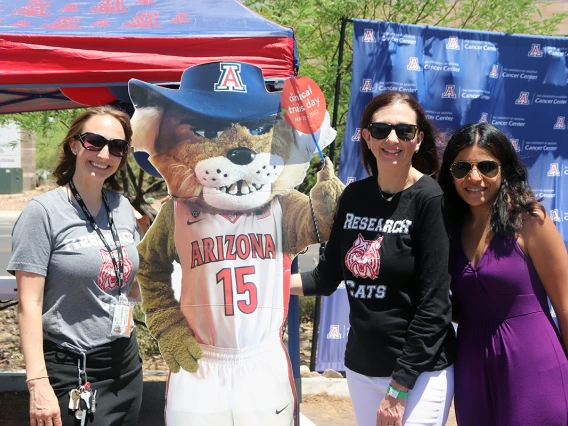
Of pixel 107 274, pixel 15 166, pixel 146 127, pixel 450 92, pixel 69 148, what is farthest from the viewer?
pixel 15 166

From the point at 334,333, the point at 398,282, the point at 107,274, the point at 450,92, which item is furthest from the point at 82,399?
the point at 450,92

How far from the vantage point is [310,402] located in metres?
5.39

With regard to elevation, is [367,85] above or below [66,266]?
above

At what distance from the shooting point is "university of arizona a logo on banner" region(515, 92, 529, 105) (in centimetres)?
551

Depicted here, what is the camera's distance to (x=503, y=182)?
8.50 feet

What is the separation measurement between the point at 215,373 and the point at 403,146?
1.38 meters

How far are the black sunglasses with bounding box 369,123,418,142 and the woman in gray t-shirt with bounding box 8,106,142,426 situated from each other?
41.4 inches

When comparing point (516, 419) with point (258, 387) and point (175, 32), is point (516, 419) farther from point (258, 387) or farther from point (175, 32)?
point (175, 32)

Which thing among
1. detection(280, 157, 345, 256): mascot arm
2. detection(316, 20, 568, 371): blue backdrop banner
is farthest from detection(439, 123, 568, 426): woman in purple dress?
detection(316, 20, 568, 371): blue backdrop banner

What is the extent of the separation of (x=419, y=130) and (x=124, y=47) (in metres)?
1.58

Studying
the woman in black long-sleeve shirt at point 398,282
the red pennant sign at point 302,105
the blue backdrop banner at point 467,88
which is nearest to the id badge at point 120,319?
the woman in black long-sleeve shirt at point 398,282

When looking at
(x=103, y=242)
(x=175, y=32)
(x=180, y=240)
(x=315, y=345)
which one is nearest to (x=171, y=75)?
(x=175, y=32)

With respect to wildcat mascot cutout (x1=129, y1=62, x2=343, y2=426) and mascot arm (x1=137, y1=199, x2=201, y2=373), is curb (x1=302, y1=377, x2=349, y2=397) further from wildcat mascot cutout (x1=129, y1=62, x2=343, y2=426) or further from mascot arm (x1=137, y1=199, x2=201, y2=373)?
mascot arm (x1=137, y1=199, x2=201, y2=373)

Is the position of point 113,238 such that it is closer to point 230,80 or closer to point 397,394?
point 230,80
